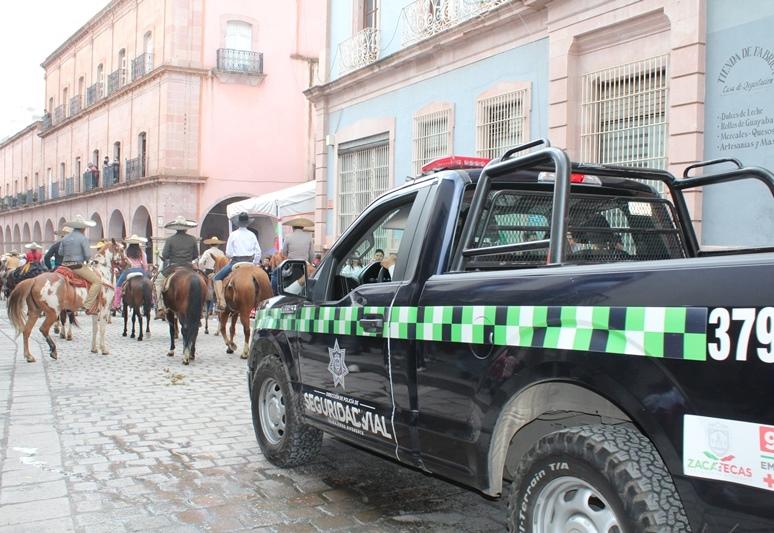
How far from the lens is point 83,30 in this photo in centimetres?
4175

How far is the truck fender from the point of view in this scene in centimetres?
319

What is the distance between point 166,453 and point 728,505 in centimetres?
478

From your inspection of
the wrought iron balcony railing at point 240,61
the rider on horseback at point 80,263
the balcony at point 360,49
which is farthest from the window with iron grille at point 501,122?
the wrought iron balcony railing at point 240,61

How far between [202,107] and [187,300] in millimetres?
21273

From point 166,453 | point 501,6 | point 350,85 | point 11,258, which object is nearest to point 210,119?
point 11,258

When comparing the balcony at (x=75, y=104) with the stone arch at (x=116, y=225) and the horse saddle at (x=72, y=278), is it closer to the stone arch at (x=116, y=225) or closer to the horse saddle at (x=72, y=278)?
the stone arch at (x=116, y=225)

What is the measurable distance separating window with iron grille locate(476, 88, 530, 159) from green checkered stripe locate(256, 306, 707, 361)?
879 centimetres

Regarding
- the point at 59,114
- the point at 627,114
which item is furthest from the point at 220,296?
the point at 59,114

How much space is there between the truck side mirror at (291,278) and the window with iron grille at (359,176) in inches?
431

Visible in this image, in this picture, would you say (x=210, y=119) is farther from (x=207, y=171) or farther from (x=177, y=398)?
(x=177, y=398)

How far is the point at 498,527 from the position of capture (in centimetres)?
452

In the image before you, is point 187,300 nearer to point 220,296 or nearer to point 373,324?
point 220,296

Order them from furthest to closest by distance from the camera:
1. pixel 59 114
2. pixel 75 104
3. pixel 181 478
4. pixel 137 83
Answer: pixel 59 114, pixel 75 104, pixel 137 83, pixel 181 478

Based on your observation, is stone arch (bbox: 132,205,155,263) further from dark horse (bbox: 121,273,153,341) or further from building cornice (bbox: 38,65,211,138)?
dark horse (bbox: 121,273,153,341)
